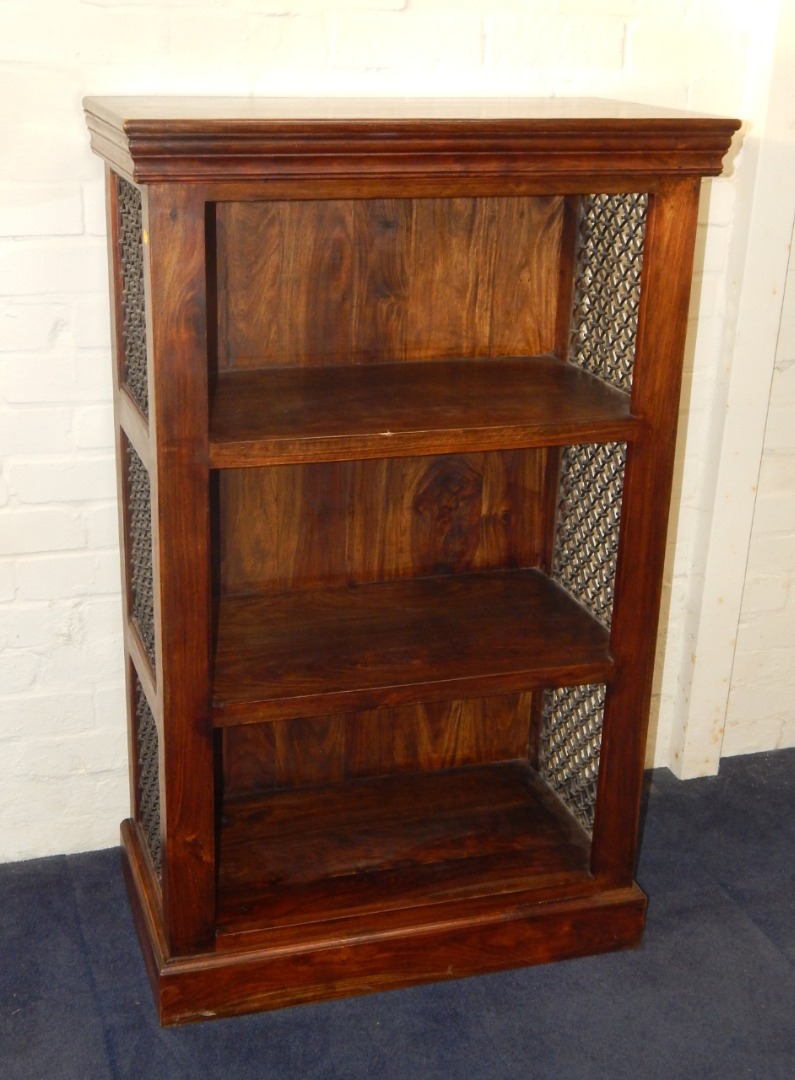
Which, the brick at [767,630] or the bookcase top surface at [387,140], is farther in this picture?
the brick at [767,630]

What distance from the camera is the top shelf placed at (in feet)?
5.56

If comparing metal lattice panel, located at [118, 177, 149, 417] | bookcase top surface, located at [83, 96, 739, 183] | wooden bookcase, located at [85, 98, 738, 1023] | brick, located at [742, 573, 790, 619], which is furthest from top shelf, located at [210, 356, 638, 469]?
brick, located at [742, 573, 790, 619]

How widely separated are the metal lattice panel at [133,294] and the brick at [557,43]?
0.64 meters

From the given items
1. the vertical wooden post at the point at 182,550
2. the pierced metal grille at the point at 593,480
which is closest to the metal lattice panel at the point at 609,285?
the pierced metal grille at the point at 593,480

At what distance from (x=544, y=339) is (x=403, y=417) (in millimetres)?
451

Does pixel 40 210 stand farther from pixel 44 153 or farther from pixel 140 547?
pixel 140 547

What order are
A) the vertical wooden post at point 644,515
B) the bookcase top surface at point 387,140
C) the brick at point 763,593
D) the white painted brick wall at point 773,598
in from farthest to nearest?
the brick at point 763,593 → the white painted brick wall at point 773,598 → the vertical wooden post at point 644,515 → the bookcase top surface at point 387,140

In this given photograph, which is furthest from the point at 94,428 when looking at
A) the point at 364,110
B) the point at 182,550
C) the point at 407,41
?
the point at 407,41

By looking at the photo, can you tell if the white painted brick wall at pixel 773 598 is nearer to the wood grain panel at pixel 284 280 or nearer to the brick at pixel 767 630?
the brick at pixel 767 630

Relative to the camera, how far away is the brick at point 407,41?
1.97m

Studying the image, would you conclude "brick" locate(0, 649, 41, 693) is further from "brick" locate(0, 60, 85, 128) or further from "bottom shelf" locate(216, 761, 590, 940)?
"brick" locate(0, 60, 85, 128)

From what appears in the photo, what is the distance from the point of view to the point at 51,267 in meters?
1.96

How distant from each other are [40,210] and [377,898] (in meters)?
1.18

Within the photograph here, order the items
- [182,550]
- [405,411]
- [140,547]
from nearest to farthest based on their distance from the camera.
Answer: [182,550], [405,411], [140,547]
